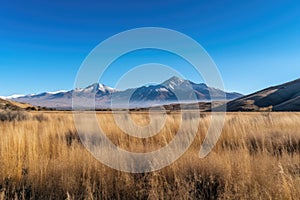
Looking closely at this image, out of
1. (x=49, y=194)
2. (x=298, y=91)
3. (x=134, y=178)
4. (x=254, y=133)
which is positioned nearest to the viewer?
(x=49, y=194)

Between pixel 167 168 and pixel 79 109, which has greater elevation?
pixel 79 109

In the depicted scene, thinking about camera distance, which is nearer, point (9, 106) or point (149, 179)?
point (149, 179)

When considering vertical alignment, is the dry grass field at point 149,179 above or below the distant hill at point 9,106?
below

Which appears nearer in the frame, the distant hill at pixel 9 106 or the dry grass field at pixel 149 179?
the dry grass field at pixel 149 179

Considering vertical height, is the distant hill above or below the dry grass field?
above

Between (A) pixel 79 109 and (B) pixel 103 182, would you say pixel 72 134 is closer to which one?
(B) pixel 103 182

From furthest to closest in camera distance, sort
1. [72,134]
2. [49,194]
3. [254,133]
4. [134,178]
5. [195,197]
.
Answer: [72,134] → [254,133] → [134,178] → [49,194] → [195,197]

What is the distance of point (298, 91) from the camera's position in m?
96.4

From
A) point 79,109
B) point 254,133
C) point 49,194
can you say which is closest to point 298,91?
point 79,109

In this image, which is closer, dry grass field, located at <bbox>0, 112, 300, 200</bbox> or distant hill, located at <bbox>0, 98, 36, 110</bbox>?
dry grass field, located at <bbox>0, 112, 300, 200</bbox>

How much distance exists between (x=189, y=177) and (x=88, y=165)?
6.07ft

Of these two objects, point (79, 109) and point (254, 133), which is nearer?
point (254, 133)

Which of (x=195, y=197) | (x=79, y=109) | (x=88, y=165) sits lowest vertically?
(x=195, y=197)

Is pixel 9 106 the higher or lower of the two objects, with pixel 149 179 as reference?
higher
